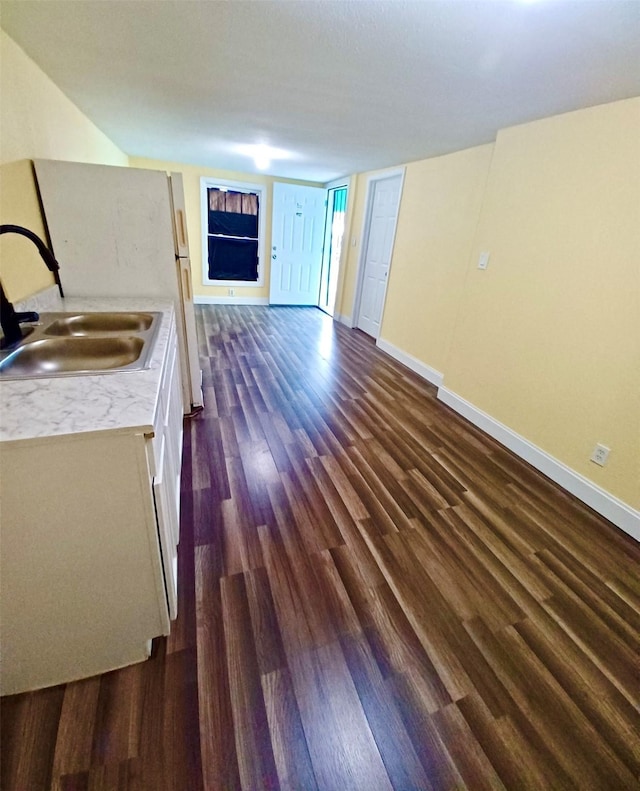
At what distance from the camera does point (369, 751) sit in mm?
1022

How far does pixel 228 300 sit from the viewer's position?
20.8ft

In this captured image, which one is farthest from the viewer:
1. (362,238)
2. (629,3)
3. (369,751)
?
(362,238)

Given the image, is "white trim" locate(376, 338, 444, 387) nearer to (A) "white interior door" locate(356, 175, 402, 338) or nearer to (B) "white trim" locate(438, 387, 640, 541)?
(A) "white interior door" locate(356, 175, 402, 338)

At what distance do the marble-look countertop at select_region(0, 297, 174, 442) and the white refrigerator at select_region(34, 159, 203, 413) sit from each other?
124cm

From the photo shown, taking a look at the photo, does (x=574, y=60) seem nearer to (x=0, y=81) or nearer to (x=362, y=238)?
(x=0, y=81)

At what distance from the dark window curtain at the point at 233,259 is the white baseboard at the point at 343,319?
1.71m

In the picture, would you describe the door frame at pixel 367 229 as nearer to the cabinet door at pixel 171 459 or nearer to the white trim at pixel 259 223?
the white trim at pixel 259 223

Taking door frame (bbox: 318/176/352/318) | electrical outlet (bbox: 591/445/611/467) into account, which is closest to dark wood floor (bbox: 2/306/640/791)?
electrical outlet (bbox: 591/445/611/467)

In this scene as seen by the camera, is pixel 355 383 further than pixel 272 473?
Yes

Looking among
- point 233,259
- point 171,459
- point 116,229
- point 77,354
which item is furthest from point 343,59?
point 233,259

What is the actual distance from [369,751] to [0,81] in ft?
9.73

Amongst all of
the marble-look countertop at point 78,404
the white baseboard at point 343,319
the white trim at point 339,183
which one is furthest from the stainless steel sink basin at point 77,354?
the white trim at point 339,183

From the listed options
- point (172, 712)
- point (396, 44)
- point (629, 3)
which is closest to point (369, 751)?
point (172, 712)

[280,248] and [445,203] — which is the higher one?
[445,203]
